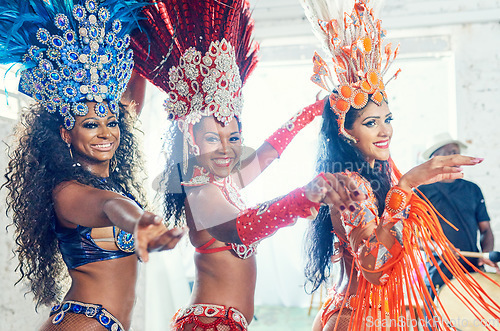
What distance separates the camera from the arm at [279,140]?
2.10m

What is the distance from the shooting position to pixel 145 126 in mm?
2354

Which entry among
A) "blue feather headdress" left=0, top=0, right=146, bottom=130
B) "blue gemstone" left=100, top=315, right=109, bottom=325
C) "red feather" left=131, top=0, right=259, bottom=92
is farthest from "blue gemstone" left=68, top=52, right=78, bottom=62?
"blue gemstone" left=100, top=315, right=109, bottom=325

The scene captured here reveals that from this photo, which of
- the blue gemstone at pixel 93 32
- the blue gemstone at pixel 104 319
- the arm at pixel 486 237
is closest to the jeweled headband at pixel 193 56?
the blue gemstone at pixel 93 32

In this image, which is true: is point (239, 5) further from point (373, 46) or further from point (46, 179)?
point (46, 179)

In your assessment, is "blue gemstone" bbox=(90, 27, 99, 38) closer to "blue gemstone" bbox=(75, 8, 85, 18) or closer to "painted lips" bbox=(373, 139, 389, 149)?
"blue gemstone" bbox=(75, 8, 85, 18)

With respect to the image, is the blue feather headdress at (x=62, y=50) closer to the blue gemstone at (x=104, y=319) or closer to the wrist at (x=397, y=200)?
the blue gemstone at (x=104, y=319)

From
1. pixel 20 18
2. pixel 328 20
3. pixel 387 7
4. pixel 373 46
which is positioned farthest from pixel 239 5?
pixel 387 7

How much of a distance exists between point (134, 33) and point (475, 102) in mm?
3419

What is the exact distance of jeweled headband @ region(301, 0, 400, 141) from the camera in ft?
5.98

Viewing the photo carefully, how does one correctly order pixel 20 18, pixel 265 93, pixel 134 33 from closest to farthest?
pixel 20 18, pixel 134 33, pixel 265 93

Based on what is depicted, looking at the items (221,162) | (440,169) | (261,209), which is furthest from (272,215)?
(440,169)

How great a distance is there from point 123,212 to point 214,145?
0.56m

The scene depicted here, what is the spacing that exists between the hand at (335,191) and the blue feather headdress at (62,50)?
79 centimetres

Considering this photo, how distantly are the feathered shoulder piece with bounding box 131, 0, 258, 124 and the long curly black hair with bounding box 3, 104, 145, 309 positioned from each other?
9.5 inches
